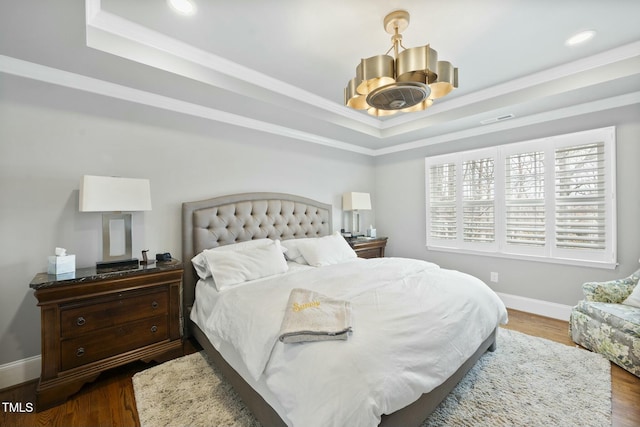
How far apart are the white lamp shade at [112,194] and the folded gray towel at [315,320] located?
1.63m

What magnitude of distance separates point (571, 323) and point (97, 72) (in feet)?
16.2

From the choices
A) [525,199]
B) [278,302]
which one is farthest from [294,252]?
[525,199]

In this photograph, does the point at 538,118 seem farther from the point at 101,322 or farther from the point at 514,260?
the point at 101,322

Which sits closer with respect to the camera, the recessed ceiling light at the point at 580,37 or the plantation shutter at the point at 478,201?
the recessed ceiling light at the point at 580,37

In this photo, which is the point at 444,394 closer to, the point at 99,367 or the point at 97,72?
the point at 99,367

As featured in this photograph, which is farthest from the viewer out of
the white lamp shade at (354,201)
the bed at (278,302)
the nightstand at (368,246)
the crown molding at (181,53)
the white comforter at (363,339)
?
the white lamp shade at (354,201)

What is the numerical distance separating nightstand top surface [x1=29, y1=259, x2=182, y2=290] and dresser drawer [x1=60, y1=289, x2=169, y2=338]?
0.18 meters

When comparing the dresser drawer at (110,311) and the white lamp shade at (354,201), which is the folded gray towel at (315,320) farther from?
the white lamp shade at (354,201)

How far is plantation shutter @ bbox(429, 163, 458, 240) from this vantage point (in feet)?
13.6

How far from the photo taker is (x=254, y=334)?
1.58 metres

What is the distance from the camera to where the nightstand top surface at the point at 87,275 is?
70.5 inches

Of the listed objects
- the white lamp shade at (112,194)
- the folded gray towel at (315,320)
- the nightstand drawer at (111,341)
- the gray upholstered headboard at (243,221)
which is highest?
the white lamp shade at (112,194)

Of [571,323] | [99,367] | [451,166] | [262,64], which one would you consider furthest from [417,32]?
[99,367]

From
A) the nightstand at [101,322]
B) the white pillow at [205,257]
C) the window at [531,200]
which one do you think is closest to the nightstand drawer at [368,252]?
the window at [531,200]
